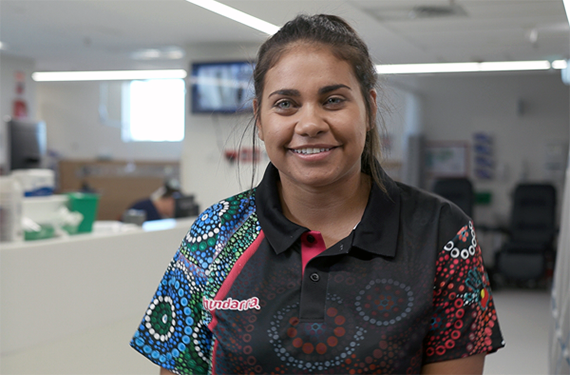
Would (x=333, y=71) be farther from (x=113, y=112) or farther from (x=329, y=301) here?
(x=113, y=112)

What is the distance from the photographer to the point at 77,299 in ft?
11.4

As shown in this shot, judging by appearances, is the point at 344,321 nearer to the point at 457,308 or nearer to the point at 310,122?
the point at 457,308

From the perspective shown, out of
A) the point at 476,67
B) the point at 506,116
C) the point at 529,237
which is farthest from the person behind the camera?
the point at 506,116

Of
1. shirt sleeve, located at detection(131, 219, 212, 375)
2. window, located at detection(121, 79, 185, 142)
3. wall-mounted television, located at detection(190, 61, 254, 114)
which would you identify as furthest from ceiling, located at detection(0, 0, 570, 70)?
window, located at detection(121, 79, 185, 142)

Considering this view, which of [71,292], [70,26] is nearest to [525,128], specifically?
[70,26]

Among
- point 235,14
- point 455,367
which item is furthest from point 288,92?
point 235,14

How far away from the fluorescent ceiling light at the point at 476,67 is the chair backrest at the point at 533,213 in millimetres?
1796

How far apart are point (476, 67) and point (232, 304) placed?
7.88 m

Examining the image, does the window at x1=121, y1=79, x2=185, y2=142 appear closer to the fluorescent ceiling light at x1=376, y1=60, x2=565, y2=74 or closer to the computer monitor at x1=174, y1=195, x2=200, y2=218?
the fluorescent ceiling light at x1=376, y1=60, x2=565, y2=74

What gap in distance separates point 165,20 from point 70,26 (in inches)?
46.0

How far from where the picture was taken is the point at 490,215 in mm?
10273

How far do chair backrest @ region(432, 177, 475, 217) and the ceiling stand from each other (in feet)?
6.87

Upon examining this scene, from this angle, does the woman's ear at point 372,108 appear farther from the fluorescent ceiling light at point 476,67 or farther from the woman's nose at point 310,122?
the fluorescent ceiling light at point 476,67

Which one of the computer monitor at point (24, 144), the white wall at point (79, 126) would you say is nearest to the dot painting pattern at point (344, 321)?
the computer monitor at point (24, 144)
